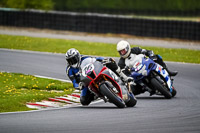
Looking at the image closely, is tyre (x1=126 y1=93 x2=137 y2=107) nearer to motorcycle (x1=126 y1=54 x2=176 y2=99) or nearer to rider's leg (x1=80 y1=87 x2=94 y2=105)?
rider's leg (x1=80 y1=87 x2=94 y2=105)

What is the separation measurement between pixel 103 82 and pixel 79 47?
13.5 metres

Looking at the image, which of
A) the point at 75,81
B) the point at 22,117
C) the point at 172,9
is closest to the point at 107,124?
the point at 22,117

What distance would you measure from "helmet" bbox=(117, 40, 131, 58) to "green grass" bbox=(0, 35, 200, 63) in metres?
7.62

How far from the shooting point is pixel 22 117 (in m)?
8.59

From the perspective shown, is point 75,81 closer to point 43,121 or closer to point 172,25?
point 43,121

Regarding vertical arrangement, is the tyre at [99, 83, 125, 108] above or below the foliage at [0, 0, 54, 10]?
above

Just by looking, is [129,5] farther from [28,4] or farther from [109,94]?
[109,94]

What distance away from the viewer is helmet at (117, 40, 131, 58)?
427 inches

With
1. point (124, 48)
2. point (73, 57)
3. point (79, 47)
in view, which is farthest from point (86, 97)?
point (79, 47)

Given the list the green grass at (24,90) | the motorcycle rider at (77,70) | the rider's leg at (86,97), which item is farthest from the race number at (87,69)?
the green grass at (24,90)

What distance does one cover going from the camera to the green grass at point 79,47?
19.7 m

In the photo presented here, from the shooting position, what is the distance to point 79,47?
22547 mm

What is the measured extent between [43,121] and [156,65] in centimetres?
397

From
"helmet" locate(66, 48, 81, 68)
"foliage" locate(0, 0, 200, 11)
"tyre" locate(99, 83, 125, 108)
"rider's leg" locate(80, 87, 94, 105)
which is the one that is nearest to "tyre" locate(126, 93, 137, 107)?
"tyre" locate(99, 83, 125, 108)
